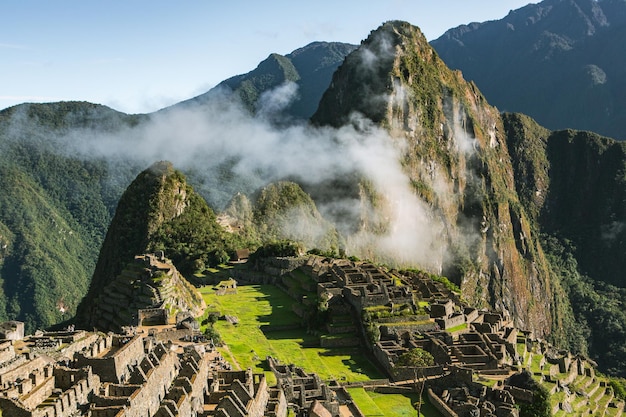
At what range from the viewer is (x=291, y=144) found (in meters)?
188

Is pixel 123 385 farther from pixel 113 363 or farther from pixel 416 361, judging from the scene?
pixel 416 361

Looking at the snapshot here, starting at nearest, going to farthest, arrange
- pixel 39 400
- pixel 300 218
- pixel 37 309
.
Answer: pixel 39 400 < pixel 37 309 < pixel 300 218

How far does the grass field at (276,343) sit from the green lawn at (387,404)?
3416 millimetres

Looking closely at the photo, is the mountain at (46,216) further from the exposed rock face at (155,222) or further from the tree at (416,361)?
the tree at (416,361)

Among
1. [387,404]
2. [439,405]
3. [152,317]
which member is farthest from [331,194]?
[439,405]

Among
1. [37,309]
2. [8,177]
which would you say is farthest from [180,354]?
[8,177]

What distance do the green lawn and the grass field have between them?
11.2 ft

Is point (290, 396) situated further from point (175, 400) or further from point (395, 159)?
point (395, 159)

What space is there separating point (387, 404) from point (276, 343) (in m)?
14.7

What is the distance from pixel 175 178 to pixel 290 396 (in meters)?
79.2

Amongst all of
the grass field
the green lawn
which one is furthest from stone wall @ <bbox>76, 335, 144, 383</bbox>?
the green lawn

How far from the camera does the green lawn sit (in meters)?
40.0

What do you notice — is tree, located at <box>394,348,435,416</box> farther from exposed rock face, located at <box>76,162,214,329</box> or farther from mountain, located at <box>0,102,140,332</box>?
mountain, located at <box>0,102,140,332</box>

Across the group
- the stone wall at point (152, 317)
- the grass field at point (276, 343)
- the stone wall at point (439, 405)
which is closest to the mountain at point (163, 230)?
the grass field at point (276, 343)
